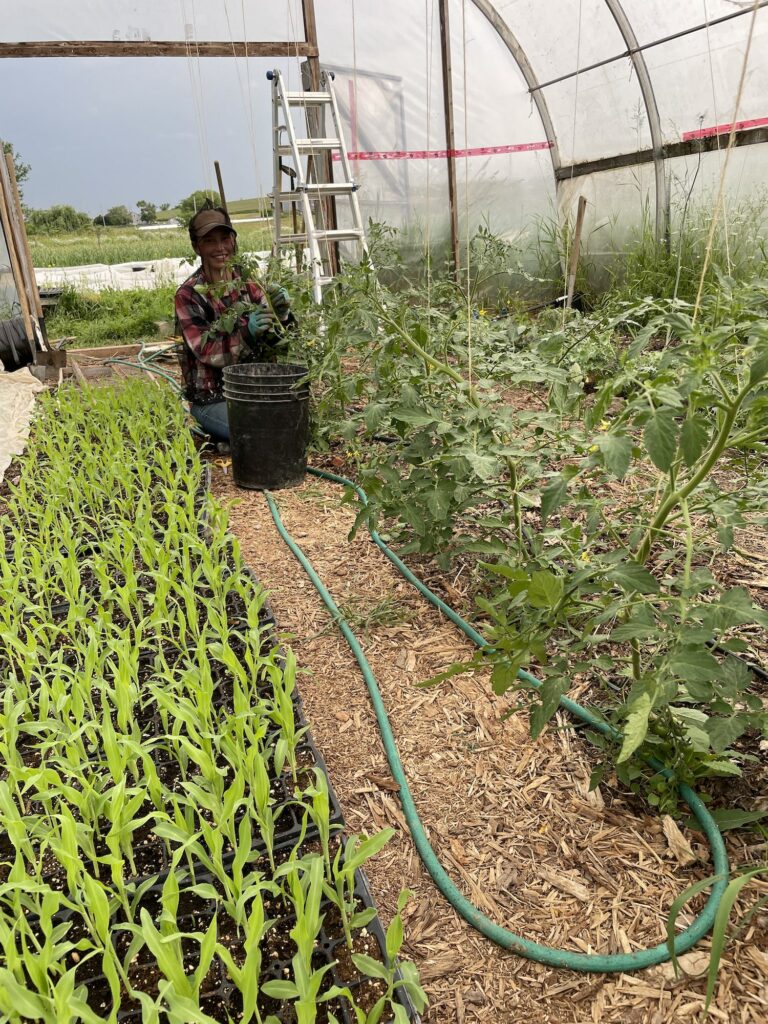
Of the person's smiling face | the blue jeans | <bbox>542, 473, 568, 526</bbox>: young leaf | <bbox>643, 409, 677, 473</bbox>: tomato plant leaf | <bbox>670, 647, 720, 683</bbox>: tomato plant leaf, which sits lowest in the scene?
the blue jeans

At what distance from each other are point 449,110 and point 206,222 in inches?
126

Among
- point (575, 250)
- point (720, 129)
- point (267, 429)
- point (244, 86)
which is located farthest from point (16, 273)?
point (720, 129)

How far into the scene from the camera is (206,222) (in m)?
3.56

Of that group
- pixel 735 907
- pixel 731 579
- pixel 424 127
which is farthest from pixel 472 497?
pixel 424 127

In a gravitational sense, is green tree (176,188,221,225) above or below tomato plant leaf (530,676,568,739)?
above

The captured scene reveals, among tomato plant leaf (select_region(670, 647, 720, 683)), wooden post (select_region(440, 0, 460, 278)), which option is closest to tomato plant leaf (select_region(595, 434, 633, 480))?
tomato plant leaf (select_region(670, 647, 720, 683))

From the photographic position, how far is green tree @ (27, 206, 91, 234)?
19.9 m

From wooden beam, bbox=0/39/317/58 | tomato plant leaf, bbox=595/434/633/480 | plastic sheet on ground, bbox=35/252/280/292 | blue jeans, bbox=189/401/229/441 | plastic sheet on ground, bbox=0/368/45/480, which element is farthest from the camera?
plastic sheet on ground, bbox=35/252/280/292

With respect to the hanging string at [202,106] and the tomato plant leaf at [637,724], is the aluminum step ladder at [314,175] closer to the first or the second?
the hanging string at [202,106]

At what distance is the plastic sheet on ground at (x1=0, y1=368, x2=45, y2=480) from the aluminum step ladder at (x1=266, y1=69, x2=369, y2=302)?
1734 mm

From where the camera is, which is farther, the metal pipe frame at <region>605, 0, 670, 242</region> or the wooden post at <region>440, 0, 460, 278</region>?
the wooden post at <region>440, 0, 460, 278</region>

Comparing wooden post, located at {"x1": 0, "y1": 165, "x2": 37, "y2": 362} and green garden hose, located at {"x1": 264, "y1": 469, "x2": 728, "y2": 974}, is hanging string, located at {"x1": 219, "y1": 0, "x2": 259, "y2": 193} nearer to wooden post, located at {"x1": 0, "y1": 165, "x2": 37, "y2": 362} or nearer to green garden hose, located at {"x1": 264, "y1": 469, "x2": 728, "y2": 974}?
wooden post, located at {"x1": 0, "y1": 165, "x2": 37, "y2": 362}

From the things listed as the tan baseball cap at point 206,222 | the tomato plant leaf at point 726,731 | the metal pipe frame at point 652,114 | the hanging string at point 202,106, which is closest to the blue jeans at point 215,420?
the tan baseball cap at point 206,222

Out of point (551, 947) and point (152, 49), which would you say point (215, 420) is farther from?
point (152, 49)
